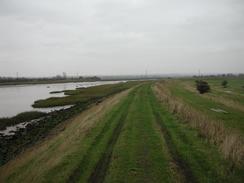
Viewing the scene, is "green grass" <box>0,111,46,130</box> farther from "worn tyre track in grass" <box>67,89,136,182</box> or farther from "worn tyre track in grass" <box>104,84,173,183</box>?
"worn tyre track in grass" <box>104,84,173,183</box>

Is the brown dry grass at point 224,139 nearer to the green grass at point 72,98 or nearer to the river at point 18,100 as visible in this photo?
the river at point 18,100

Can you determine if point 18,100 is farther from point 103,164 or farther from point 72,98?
point 103,164

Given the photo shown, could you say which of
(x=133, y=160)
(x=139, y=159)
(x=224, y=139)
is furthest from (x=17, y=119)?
(x=224, y=139)

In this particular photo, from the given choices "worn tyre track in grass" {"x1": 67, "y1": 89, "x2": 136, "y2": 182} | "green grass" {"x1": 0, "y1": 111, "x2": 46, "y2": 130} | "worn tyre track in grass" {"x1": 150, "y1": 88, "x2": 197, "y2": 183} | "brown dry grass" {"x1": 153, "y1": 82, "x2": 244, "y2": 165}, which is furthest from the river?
"brown dry grass" {"x1": 153, "y1": 82, "x2": 244, "y2": 165}

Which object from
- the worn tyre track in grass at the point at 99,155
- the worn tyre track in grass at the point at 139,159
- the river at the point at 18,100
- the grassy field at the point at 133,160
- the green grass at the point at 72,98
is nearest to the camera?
the worn tyre track in grass at the point at 139,159

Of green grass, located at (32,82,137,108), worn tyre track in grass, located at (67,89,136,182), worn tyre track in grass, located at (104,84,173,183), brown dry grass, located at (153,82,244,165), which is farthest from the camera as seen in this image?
green grass, located at (32,82,137,108)

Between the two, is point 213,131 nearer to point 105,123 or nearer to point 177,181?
point 177,181

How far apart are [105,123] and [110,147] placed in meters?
6.17

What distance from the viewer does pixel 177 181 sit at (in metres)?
8.38

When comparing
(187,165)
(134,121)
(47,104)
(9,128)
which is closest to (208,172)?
(187,165)

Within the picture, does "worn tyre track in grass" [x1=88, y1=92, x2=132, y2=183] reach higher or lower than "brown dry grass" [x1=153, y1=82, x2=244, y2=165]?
lower

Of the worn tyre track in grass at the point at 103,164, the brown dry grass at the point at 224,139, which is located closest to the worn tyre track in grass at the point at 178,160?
the brown dry grass at the point at 224,139

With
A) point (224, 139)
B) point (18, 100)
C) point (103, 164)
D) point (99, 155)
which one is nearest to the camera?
point (103, 164)

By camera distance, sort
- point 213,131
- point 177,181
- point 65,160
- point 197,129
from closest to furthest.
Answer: point 177,181, point 65,160, point 213,131, point 197,129
